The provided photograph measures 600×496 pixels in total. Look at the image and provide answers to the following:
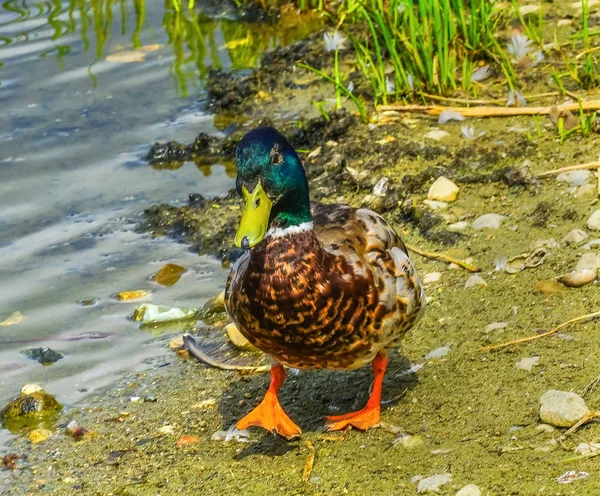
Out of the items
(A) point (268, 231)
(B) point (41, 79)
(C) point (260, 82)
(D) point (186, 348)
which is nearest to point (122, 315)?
(D) point (186, 348)

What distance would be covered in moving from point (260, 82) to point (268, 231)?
3.83 metres

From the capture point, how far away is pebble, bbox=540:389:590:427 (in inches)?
127

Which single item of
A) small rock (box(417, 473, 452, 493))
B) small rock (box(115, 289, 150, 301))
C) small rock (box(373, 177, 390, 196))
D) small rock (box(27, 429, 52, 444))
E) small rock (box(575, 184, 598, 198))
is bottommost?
small rock (box(115, 289, 150, 301))

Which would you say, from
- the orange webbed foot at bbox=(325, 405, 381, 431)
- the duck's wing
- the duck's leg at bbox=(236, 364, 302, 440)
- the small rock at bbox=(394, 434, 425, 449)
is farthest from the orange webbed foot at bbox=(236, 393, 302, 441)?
the duck's wing

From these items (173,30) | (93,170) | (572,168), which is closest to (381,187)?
(572,168)

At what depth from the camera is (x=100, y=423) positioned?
4.13 m

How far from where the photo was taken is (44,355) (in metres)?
4.72

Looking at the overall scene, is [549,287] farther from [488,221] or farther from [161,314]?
[161,314]

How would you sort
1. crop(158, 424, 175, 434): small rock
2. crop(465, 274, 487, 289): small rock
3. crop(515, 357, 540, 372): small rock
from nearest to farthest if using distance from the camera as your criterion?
crop(515, 357, 540, 372): small rock → crop(158, 424, 175, 434): small rock → crop(465, 274, 487, 289): small rock

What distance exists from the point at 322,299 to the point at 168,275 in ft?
6.93

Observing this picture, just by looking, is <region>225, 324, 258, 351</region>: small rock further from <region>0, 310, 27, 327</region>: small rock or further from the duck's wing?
<region>0, 310, 27, 327</region>: small rock

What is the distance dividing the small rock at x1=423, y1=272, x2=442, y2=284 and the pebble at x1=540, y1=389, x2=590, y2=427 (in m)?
1.30

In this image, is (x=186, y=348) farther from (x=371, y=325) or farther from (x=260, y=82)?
(x=260, y=82)

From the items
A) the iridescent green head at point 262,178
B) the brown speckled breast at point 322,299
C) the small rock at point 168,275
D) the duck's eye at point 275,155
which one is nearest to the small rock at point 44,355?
the small rock at point 168,275
